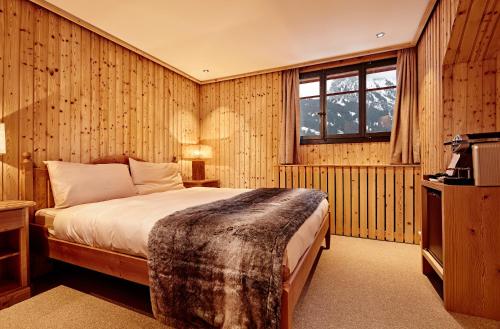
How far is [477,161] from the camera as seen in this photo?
1558mm

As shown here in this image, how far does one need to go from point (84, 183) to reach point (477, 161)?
3005 mm

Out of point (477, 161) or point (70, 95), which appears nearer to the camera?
point (477, 161)

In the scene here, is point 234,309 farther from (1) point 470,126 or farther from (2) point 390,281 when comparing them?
(1) point 470,126

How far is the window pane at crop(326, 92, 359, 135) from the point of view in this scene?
12.2ft

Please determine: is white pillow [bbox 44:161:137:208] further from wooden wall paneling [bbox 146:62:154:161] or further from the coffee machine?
the coffee machine

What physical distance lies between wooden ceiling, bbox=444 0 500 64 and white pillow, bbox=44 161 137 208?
129 inches

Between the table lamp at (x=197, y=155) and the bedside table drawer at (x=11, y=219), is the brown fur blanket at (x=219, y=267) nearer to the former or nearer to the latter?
the bedside table drawer at (x=11, y=219)

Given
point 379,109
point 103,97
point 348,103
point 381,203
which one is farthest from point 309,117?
point 103,97

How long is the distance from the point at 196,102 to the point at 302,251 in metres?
3.79

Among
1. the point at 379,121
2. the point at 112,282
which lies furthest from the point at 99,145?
the point at 379,121

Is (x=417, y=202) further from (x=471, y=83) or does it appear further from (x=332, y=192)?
(x=471, y=83)

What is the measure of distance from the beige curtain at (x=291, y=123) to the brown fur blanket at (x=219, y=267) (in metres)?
2.43

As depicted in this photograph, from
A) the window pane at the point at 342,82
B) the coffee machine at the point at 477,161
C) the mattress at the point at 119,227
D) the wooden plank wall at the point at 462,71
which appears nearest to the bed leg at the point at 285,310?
the mattress at the point at 119,227

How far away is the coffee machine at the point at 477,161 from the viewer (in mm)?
1535
